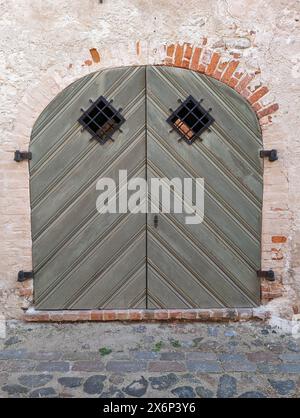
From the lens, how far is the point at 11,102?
11.0 feet

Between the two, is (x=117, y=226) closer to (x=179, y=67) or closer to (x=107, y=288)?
(x=107, y=288)

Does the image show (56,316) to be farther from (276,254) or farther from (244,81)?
(244,81)

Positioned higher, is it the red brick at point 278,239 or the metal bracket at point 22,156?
the metal bracket at point 22,156

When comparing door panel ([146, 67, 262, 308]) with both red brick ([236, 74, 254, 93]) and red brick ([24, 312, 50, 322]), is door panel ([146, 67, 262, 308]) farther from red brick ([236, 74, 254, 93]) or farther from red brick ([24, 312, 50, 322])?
red brick ([24, 312, 50, 322])

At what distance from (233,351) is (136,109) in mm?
2289

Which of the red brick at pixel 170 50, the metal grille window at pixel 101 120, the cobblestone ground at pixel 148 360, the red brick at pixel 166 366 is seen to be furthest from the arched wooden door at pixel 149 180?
the red brick at pixel 166 366

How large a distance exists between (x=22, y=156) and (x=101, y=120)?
80 cm

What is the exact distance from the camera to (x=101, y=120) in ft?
11.2

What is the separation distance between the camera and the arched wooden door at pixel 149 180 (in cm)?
337

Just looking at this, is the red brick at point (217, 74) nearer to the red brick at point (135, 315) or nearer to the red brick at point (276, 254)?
the red brick at point (276, 254)

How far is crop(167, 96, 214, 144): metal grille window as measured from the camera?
133 inches
